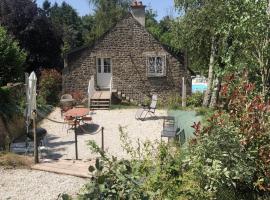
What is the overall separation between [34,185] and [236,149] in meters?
4.44

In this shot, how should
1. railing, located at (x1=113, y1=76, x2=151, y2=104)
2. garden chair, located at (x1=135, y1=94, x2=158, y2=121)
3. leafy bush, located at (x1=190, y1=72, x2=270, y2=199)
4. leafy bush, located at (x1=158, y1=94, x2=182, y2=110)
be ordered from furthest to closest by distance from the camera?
railing, located at (x1=113, y1=76, x2=151, y2=104)
leafy bush, located at (x1=158, y1=94, x2=182, y2=110)
garden chair, located at (x1=135, y1=94, x2=158, y2=121)
leafy bush, located at (x1=190, y1=72, x2=270, y2=199)

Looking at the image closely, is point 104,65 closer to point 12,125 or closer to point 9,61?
point 9,61

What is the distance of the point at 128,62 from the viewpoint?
23031mm

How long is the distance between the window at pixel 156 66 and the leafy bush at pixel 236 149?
15414 millimetres

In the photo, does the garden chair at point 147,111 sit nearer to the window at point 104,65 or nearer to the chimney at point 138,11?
the window at point 104,65

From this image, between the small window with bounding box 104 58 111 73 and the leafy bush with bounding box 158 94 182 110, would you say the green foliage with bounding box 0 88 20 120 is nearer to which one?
the small window with bounding box 104 58 111 73

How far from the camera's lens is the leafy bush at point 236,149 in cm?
639

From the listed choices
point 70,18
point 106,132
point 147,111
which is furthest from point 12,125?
point 70,18

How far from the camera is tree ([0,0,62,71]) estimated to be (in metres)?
26.6

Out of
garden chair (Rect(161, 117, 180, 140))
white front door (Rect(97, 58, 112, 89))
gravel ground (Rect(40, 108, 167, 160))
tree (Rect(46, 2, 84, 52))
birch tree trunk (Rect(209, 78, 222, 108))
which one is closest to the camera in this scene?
garden chair (Rect(161, 117, 180, 140))

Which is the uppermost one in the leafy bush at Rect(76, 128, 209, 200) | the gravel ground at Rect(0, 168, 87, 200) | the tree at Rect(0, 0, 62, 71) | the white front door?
the tree at Rect(0, 0, 62, 71)

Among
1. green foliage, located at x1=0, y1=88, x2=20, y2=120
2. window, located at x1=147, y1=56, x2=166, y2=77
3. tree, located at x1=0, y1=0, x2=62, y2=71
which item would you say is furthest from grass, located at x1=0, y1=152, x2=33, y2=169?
tree, located at x1=0, y1=0, x2=62, y2=71

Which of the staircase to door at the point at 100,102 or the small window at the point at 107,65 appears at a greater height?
the small window at the point at 107,65

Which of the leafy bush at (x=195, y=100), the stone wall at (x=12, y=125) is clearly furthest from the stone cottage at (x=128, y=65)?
the stone wall at (x=12, y=125)
